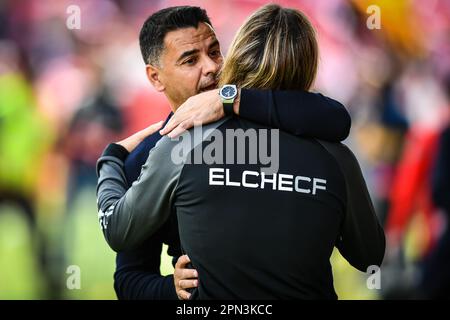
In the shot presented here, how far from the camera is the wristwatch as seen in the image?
1560 mm

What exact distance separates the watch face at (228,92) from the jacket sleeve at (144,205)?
17cm

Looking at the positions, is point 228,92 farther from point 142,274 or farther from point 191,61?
point 142,274

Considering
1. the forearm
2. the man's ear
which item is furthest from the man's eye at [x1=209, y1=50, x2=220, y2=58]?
the forearm

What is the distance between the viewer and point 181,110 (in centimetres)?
165

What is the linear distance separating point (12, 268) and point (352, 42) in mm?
2375

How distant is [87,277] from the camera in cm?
381

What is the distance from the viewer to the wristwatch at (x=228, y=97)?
156cm

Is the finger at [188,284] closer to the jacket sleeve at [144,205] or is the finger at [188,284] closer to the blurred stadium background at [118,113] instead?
the jacket sleeve at [144,205]

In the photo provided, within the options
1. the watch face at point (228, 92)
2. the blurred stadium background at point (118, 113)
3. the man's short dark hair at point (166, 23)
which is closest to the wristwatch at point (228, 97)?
the watch face at point (228, 92)

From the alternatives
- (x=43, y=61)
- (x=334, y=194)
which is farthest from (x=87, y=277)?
(x=334, y=194)

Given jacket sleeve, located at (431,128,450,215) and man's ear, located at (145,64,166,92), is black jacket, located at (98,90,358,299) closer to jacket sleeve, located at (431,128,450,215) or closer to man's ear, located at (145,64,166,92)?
man's ear, located at (145,64,166,92)

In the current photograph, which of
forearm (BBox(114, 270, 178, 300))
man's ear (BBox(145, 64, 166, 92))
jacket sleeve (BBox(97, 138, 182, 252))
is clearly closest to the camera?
jacket sleeve (BBox(97, 138, 182, 252))

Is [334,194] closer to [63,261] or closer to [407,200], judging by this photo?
[407,200]

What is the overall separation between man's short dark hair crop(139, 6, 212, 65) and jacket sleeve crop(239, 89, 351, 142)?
2.04ft
